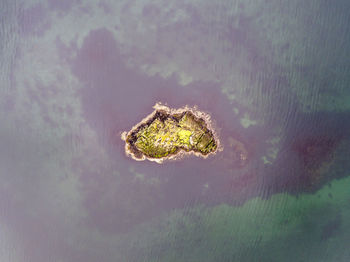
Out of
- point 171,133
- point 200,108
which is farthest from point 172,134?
point 200,108

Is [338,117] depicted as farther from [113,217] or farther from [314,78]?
[113,217]

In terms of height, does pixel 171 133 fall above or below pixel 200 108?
below

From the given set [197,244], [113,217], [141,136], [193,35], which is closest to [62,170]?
[113,217]

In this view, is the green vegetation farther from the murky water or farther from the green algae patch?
the murky water

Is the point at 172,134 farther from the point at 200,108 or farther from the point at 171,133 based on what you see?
the point at 200,108

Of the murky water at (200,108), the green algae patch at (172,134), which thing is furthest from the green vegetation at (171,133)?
the murky water at (200,108)
